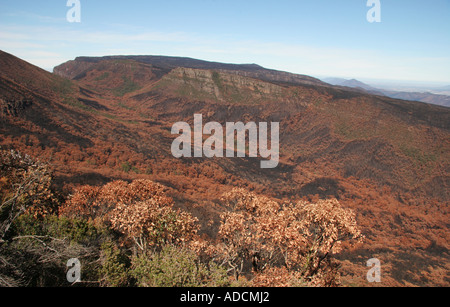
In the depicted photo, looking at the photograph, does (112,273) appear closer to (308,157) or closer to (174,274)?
(174,274)

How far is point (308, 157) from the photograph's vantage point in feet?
155

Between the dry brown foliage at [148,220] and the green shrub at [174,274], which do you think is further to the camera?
the dry brown foliage at [148,220]

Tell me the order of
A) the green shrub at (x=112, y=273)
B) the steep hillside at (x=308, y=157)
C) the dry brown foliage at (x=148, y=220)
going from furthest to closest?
the steep hillside at (x=308, y=157) → the dry brown foliage at (x=148, y=220) → the green shrub at (x=112, y=273)

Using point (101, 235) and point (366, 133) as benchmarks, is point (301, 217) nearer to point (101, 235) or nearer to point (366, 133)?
point (101, 235)

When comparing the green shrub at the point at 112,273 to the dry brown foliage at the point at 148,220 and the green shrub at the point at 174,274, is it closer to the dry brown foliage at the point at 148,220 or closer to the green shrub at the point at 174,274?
the green shrub at the point at 174,274

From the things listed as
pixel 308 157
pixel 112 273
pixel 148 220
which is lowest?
pixel 308 157

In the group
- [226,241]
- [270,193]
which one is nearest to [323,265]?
[226,241]

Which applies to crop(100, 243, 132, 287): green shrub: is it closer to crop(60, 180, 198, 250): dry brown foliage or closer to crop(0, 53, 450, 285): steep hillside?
crop(60, 180, 198, 250): dry brown foliage

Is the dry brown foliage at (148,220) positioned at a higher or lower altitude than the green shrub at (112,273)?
higher

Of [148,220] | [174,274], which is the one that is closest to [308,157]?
[148,220]

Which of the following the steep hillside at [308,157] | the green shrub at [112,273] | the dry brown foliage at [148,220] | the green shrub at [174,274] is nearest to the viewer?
the green shrub at [174,274]

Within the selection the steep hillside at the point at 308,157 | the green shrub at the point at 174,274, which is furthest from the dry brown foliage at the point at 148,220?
the steep hillside at the point at 308,157

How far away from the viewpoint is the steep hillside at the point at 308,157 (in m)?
23.6

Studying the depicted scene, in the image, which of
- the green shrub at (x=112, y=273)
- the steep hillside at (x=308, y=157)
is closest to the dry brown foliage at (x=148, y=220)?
the green shrub at (x=112, y=273)
